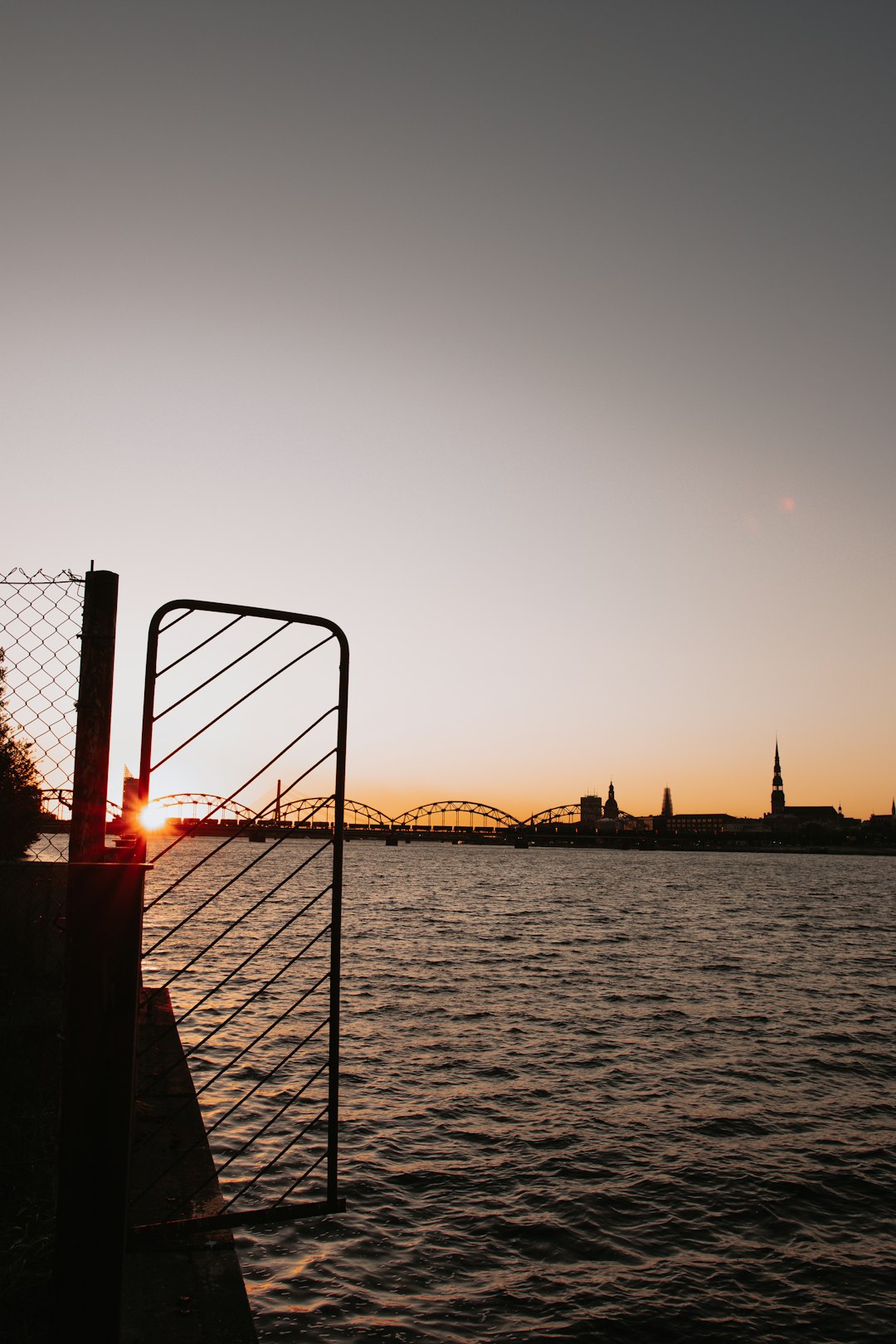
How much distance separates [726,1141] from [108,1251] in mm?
13187

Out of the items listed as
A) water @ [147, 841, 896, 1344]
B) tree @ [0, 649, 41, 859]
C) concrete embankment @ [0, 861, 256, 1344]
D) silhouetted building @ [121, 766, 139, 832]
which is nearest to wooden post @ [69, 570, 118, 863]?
silhouetted building @ [121, 766, 139, 832]

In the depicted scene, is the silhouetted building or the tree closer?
the silhouetted building

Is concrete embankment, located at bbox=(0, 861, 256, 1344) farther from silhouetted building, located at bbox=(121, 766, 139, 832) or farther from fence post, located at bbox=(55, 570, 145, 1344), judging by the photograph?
silhouetted building, located at bbox=(121, 766, 139, 832)

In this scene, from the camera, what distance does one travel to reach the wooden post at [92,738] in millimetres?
3279

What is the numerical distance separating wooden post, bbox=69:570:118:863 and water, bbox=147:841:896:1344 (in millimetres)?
6598

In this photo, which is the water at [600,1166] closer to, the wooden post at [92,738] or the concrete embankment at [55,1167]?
the concrete embankment at [55,1167]

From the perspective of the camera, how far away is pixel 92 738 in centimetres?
339

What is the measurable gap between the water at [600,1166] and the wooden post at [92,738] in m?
6.60

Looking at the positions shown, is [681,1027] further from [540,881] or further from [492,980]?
[540,881]

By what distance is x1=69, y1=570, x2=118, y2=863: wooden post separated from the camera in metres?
3.28

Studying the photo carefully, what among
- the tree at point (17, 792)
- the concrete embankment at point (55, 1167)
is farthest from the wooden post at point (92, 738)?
the tree at point (17, 792)

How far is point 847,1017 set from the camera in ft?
82.2

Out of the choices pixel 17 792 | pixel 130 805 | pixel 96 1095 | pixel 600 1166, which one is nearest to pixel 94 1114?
pixel 96 1095

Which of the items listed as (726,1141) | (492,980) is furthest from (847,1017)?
(726,1141)
